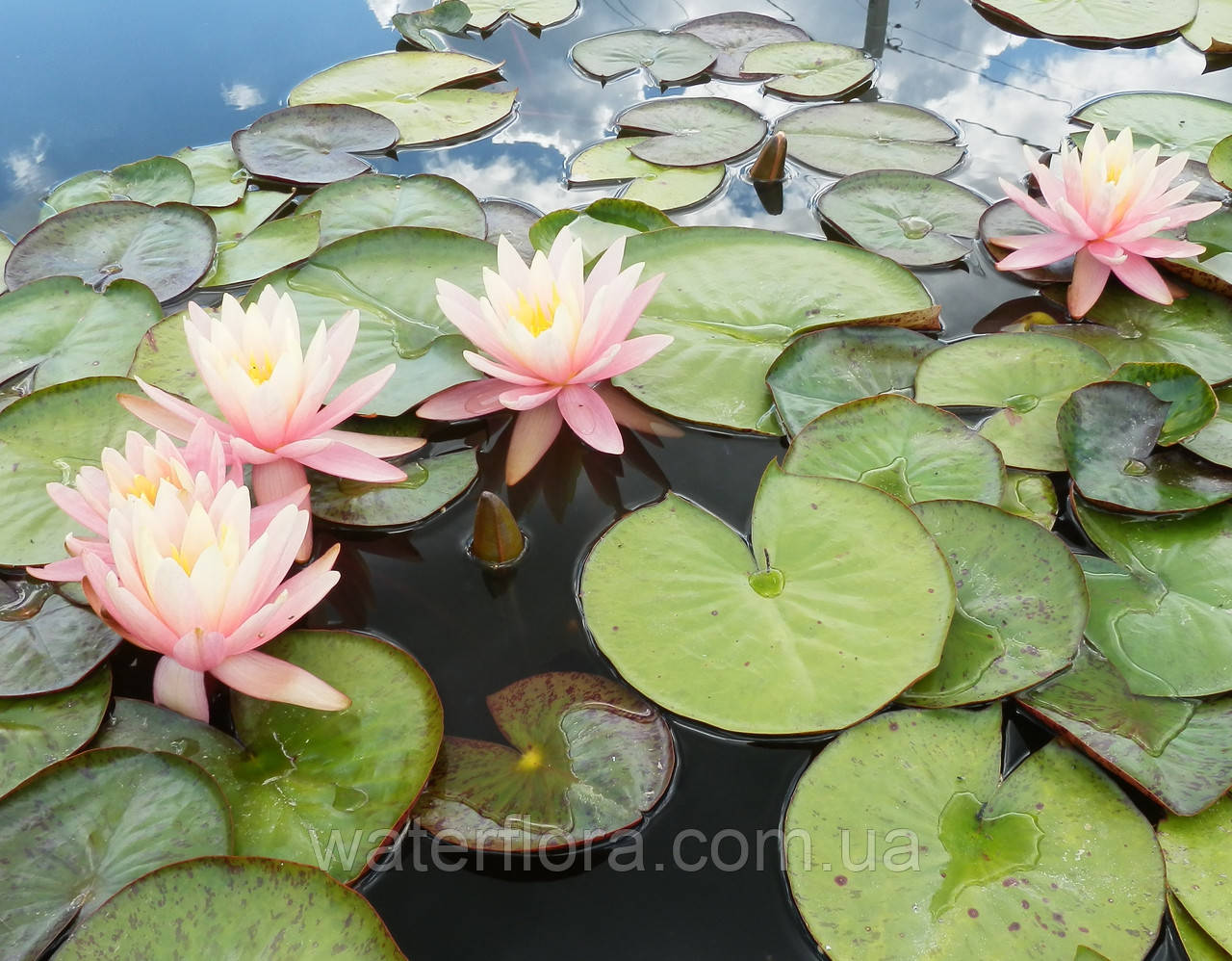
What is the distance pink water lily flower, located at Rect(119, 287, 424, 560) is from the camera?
159 centimetres

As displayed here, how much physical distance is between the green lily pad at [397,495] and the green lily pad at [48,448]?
17.9 inches

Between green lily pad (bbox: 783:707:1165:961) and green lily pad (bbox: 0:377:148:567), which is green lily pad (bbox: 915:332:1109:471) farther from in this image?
green lily pad (bbox: 0:377:148:567)

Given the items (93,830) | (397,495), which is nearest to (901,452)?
(397,495)

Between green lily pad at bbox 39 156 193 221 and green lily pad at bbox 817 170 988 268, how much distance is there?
6.82ft

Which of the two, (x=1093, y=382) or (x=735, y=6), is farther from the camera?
(x=735, y=6)

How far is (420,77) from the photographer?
339cm

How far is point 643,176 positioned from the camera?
2857mm

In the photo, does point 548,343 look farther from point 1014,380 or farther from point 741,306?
point 1014,380

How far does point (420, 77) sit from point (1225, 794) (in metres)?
3.45

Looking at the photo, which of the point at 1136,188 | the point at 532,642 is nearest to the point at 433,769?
the point at 532,642

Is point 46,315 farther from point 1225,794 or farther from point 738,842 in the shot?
point 1225,794

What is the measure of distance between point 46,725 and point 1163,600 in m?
2.00

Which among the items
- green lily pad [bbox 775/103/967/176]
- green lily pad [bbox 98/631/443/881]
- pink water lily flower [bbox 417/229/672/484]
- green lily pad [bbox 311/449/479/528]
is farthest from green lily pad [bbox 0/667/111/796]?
green lily pad [bbox 775/103/967/176]

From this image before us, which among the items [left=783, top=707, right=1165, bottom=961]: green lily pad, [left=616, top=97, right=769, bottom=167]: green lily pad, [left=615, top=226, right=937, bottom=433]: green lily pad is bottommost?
[left=783, top=707, right=1165, bottom=961]: green lily pad
